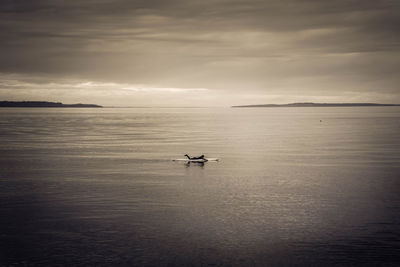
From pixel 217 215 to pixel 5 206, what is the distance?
17.2 meters

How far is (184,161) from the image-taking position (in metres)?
58.9

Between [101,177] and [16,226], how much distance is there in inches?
677

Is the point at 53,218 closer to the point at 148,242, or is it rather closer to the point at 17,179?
the point at 148,242

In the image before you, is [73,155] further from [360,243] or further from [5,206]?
[360,243]

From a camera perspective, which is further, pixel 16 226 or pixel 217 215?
pixel 217 215

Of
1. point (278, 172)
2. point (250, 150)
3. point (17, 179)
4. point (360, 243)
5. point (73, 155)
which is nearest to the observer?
point (360, 243)

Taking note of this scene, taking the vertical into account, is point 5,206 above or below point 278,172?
below

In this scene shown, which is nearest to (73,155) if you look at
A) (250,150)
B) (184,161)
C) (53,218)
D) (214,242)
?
(184,161)

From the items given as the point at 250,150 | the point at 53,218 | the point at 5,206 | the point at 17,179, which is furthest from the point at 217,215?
the point at 250,150

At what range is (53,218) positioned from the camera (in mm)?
31672

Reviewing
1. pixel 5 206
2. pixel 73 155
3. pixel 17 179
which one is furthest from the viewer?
pixel 73 155

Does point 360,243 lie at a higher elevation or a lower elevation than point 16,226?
→ higher

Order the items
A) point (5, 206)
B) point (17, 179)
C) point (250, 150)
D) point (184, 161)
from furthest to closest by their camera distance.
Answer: point (250, 150) → point (184, 161) → point (17, 179) → point (5, 206)

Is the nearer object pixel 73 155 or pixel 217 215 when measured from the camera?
pixel 217 215
